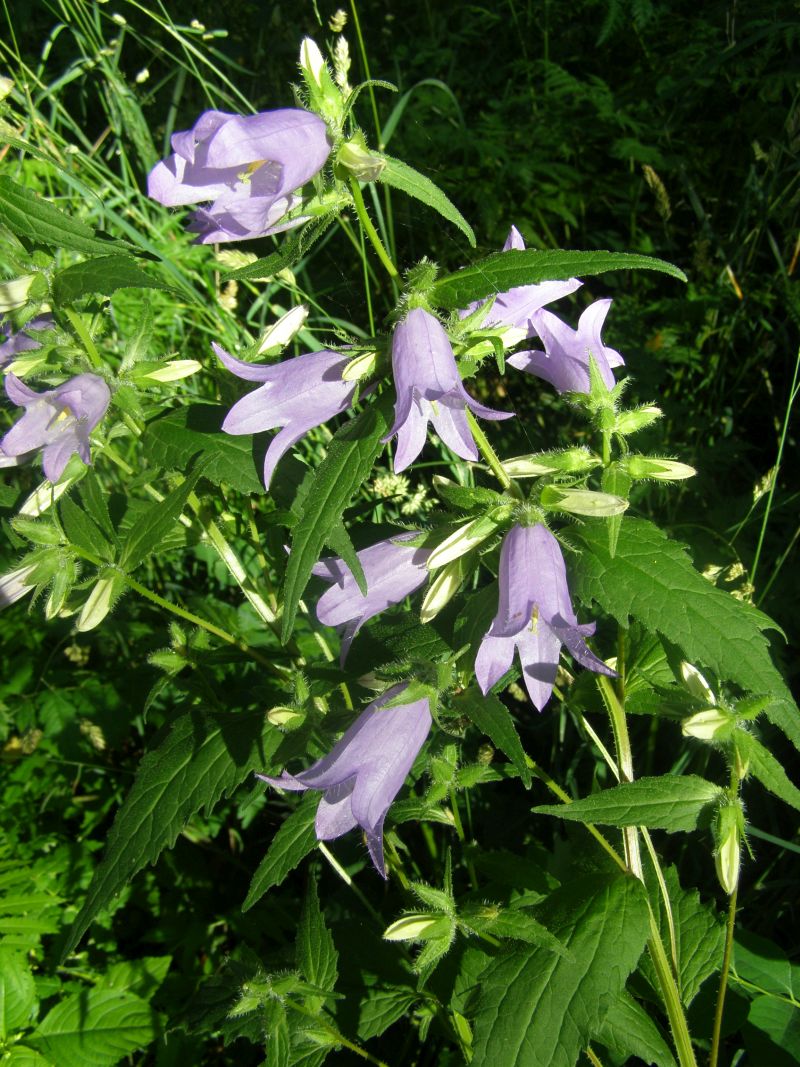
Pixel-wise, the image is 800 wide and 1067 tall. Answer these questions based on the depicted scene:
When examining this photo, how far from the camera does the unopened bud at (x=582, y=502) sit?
4.61 ft

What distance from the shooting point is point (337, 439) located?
1437 millimetres

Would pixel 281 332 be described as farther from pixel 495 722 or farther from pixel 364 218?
pixel 495 722

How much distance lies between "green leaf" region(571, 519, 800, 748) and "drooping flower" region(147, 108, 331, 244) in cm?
74

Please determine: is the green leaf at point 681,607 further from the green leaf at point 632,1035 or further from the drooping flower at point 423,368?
the green leaf at point 632,1035

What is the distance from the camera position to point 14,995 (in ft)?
7.25

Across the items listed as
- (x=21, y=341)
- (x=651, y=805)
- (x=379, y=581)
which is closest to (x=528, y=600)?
(x=379, y=581)

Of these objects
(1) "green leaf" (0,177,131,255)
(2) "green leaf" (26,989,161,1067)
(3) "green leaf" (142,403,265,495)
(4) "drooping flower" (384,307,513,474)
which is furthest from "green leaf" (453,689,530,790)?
(2) "green leaf" (26,989,161,1067)

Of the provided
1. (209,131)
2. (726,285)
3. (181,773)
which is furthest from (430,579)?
(726,285)

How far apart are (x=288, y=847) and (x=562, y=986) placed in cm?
58

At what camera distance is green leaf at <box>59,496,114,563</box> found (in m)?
1.71

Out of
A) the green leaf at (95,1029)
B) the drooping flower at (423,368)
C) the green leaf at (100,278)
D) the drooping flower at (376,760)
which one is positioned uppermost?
the green leaf at (100,278)

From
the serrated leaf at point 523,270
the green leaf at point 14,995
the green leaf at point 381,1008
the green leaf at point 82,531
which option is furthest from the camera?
the green leaf at point 14,995

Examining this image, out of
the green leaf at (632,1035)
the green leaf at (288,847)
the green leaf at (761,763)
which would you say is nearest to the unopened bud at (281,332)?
the green leaf at (288,847)

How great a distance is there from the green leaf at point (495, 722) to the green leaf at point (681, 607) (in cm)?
24
